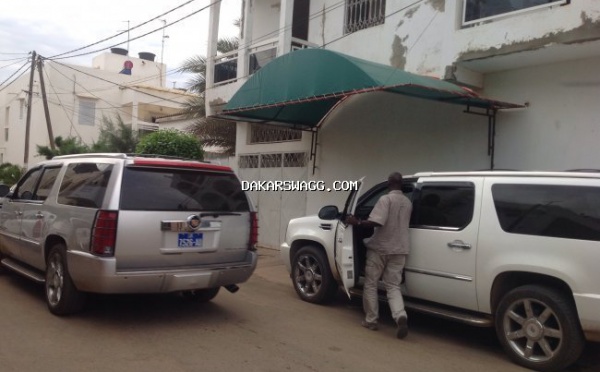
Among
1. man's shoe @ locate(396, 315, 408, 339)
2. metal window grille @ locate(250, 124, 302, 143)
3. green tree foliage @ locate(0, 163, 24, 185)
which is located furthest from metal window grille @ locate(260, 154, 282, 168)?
green tree foliage @ locate(0, 163, 24, 185)

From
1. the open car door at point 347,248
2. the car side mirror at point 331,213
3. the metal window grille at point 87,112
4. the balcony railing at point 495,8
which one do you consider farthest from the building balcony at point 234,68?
the metal window grille at point 87,112

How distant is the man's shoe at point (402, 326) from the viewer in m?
5.33

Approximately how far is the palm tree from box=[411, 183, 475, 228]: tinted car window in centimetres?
1056

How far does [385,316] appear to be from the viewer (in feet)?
20.8

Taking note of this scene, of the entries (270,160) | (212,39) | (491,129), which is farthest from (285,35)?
(491,129)

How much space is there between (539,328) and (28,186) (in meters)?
6.20

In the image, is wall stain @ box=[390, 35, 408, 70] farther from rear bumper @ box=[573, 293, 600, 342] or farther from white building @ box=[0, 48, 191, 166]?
white building @ box=[0, 48, 191, 166]

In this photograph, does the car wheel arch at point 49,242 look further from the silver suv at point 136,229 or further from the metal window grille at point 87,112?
the metal window grille at point 87,112

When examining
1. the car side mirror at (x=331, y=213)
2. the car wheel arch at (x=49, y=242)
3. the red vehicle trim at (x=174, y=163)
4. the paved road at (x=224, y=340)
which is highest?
the red vehicle trim at (x=174, y=163)

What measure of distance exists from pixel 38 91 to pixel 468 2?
106 feet

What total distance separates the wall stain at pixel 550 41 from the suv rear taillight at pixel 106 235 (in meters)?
5.88

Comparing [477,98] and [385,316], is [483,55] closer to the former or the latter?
[477,98]

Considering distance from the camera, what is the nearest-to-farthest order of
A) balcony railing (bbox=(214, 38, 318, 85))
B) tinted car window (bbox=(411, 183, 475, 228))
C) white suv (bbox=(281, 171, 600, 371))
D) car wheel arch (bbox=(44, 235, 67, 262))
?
white suv (bbox=(281, 171, 600, 371)) → tinted car window (bbox=(411, 183, 475, 228)) → car wheel arch (bbox=(44, 235, 67, 262)) → balcony railing (bbox=(214, 38, 318, 85))

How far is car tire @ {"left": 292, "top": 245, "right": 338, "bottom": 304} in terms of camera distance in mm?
6641
